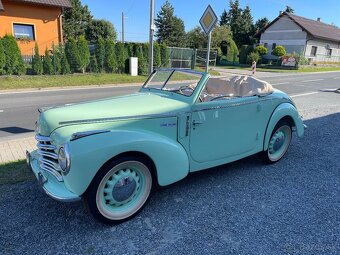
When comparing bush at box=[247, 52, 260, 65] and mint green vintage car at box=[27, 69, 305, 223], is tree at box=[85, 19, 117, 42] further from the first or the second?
mint green vintage car at box=[27, 69, 305, 223]

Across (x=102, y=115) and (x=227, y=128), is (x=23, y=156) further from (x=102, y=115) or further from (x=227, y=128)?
(x=227, y=128)

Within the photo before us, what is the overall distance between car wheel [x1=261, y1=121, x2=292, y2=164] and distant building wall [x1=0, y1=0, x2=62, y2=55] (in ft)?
74.0

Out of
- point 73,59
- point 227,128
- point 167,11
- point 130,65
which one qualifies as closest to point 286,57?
point 130,65

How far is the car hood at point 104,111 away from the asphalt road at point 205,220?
0.94m

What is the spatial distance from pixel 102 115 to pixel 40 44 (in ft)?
78.1

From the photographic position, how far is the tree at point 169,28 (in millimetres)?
56844

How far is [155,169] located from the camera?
3.14 m

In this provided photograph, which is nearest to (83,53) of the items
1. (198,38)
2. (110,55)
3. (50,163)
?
(110,55)

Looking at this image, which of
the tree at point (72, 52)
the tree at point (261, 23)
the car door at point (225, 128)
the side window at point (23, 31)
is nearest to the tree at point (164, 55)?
the tree at point (72, 52)

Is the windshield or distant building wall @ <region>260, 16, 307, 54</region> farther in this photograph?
distant building wall @ <region>260, 16, 307, 54</region>

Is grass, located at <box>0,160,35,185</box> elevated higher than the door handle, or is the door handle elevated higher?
the door handle

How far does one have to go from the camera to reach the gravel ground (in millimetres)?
2705

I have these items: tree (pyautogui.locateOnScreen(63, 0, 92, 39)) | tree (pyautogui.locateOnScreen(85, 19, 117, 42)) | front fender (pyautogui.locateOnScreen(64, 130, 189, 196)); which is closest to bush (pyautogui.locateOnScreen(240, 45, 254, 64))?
tree (pyautogui.locateOnScreen(85, 19, 117, 42))

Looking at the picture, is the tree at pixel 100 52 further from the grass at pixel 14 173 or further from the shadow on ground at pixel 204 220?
the shadow on ground at pixel 204 220
